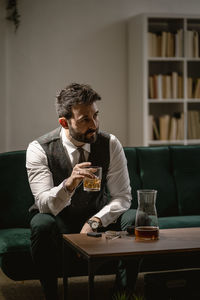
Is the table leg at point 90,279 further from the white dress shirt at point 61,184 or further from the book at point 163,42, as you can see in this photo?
the book at point 163,42

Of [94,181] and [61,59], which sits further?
[61,59]

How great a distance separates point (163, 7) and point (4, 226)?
2.99 m

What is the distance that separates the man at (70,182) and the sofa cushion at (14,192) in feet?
1.19

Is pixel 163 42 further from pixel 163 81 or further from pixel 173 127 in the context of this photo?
pixel 173 127

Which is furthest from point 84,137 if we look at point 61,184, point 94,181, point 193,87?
point 193,87

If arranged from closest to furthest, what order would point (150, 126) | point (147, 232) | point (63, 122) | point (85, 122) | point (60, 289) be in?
point (147, 232) → point (85, 122) → point (63, 122) → point (60, 289) → point (150, 126)

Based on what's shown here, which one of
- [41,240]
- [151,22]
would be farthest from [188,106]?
[41,240]

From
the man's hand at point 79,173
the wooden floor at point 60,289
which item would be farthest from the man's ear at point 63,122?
the wooden floor at point 60,289

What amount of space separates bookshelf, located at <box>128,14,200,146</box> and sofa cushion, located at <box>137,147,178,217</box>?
1.20m

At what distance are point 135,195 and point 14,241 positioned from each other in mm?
950

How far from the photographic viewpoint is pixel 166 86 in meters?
4.99

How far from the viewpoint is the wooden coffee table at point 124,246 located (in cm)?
202

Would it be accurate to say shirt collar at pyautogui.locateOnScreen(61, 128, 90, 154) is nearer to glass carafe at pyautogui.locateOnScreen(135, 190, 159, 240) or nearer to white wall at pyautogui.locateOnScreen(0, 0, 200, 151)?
glass carafe at pyautogui.locateOnScreen(135, 190, 159, 240)

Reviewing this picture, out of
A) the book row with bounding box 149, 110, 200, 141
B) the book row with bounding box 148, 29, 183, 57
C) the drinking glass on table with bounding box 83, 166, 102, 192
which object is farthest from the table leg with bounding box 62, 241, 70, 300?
the book row with bounding box 148, 29, 183, 57
